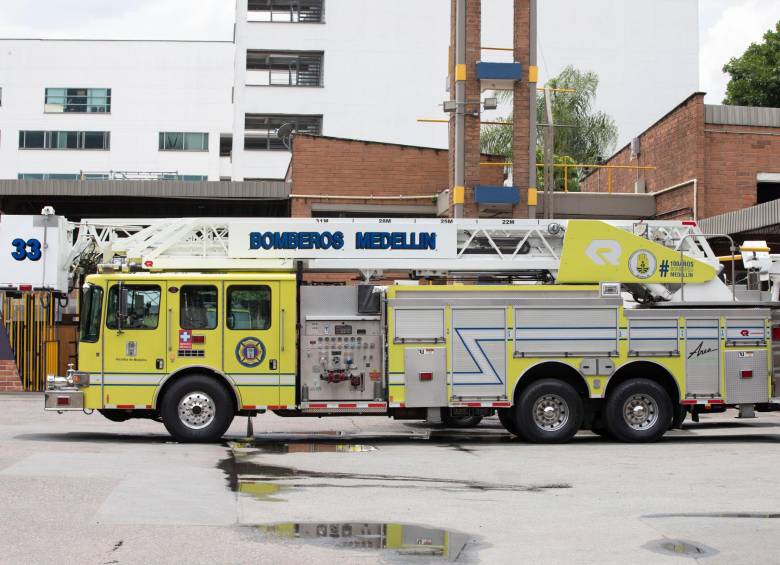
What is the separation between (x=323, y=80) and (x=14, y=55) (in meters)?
21.2

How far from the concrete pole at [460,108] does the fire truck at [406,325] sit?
1355cm

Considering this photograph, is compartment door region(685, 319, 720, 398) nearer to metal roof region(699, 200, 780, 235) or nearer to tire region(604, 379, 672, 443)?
tire region(604, 379, 672, 443)

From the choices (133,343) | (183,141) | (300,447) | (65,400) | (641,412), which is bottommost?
(300,447)

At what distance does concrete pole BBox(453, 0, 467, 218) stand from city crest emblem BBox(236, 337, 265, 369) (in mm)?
15069

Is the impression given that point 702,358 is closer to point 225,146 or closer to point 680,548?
point 680,548

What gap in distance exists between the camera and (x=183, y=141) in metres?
66.0

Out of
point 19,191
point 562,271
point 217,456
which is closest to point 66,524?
point 217,456

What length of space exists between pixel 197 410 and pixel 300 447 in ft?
5.31

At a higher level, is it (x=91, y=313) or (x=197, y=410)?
(x=91, y=313)

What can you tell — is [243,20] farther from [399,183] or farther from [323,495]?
[323,495]

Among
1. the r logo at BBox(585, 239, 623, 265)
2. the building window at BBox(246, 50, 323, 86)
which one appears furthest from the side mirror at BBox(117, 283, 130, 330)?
the building window at BBox(246, 50, 323, 86)

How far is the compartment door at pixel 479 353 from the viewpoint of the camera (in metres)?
16.3

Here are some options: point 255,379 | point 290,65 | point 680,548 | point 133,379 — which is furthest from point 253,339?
point 290,65

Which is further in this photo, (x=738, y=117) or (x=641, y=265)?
(x=738, y=117)
